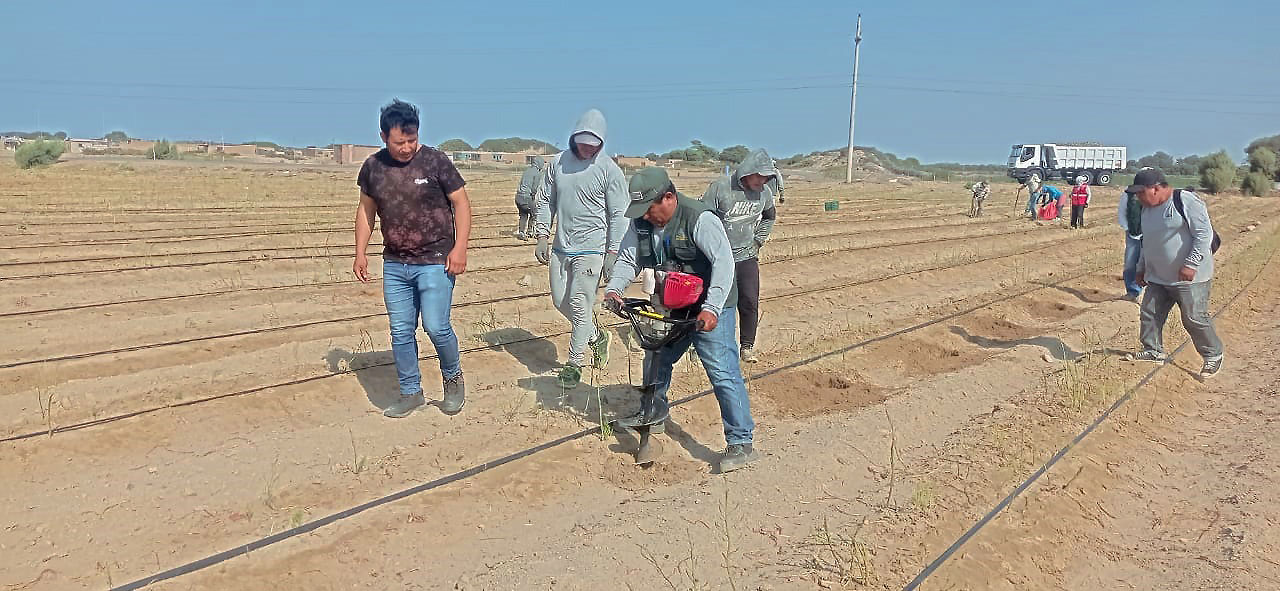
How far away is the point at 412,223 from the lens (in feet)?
16.3

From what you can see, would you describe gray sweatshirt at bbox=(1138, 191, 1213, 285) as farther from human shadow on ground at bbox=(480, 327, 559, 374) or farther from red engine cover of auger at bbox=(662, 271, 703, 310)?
human shadow on ground at bbox=(480, 327, 559, 374)

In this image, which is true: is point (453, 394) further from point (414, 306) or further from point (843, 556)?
point (843, 556)

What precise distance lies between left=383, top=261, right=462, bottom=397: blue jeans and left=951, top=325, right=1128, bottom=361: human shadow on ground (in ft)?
16.6

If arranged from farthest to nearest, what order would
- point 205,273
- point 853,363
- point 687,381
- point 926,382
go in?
point 205,273
point 853,363
point 926,382
point 687,381

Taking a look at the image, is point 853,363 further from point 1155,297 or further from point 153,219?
point 153,219

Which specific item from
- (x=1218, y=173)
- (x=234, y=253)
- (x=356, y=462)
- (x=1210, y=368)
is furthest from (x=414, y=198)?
(x=1218, y=173)

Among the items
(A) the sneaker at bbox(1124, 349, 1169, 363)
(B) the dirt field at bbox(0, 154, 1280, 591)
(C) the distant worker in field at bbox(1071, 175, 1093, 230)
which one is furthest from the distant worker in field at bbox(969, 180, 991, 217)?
(A) the sneaker at bbox(1124, 349, 1169, 363)

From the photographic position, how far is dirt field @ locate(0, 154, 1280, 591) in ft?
12.4

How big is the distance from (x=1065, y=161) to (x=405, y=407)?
57248mm

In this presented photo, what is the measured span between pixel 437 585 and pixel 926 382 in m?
4.38

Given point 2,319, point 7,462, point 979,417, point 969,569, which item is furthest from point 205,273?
point 969,569

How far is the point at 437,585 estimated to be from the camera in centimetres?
357

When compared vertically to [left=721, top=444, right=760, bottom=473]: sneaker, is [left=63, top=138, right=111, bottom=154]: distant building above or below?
above

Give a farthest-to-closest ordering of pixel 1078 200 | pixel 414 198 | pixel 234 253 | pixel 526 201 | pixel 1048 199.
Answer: pixel 1048 199
pixel 1078 200
pixel 234 253
pixel 526 201
pixel 414 198
